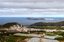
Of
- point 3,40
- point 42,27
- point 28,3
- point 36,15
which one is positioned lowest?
point 3,40

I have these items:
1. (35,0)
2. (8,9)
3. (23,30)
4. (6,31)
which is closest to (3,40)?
(6,31)

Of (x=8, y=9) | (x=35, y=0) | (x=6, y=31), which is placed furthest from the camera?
(x=6, y=31)

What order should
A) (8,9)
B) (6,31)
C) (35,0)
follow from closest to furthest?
(35,0)
(8,9)
(6,31)

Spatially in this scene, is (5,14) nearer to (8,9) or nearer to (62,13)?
(8,9)

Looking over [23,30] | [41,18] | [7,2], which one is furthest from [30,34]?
[7,2]

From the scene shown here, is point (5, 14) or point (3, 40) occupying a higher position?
point (5, 14)

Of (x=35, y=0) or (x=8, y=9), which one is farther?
(x=8, y=9)

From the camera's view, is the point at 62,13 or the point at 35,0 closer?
the point at 35,0

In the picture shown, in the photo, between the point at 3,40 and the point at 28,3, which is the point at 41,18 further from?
the point at 3,40

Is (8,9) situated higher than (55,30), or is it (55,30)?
(8,9)
